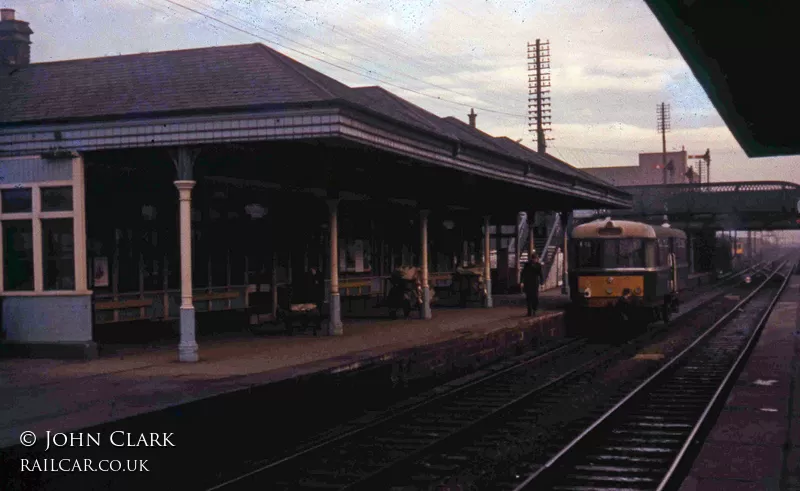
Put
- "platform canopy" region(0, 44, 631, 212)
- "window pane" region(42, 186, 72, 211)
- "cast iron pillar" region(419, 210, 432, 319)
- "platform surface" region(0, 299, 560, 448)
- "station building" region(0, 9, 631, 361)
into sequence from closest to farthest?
"platform surface" region(0, 299, 560, 448)
"platform canopy" region(0, 44, 631, 212)
"station building" region(0, 9, 631, 361)
"window pane" region(42, 186, 72, 211)
"cast iron pillar" region(419, 210, 432, 319)

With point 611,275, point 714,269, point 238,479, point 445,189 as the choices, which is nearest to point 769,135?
point 238,479

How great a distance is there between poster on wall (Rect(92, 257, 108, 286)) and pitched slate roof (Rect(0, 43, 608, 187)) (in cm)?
255

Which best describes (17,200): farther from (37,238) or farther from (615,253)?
(615,253)

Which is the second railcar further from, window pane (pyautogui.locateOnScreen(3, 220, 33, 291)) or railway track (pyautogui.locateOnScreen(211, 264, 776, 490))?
window pane (pyautogui.locateOnScreen(3, 220, 33, 291))

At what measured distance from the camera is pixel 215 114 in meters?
12.2

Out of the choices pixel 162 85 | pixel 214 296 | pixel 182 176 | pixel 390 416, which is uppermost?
Result: pixel 162 85

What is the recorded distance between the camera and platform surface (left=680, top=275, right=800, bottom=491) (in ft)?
23.9

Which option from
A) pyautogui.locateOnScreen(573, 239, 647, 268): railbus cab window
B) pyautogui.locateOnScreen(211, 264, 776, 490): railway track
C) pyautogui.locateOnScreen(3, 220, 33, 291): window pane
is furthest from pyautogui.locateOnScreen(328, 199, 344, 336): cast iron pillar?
pyautogui.locateOnScreen(573, 239, 647, 268): railbus cab window

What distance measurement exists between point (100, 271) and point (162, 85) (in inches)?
123

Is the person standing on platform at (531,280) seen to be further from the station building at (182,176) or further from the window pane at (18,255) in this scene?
the window pane at (18,255)

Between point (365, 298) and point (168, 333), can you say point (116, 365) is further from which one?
point (365, 298)

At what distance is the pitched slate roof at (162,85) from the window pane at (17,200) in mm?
985

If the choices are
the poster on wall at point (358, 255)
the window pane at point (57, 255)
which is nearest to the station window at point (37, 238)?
the window pane at point (57, 255)

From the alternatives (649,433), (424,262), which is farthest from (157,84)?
(649,433)
